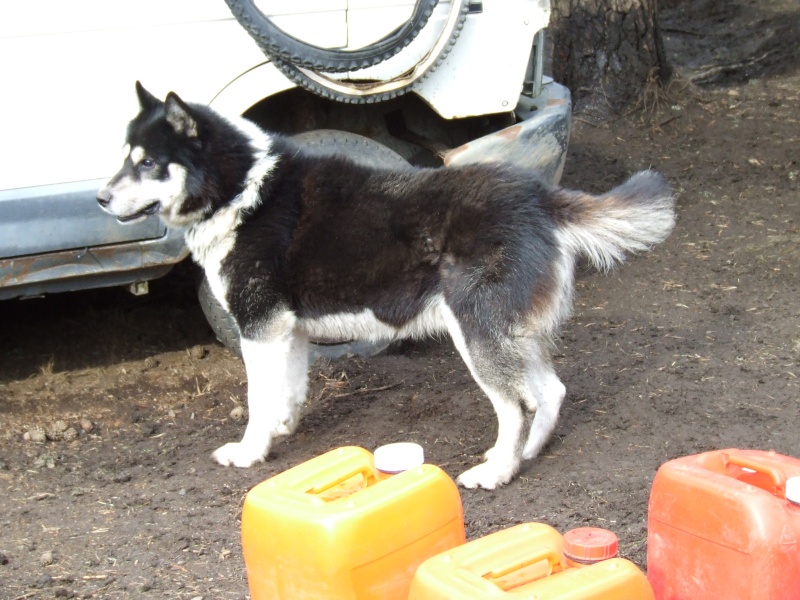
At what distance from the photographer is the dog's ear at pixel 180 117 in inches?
170

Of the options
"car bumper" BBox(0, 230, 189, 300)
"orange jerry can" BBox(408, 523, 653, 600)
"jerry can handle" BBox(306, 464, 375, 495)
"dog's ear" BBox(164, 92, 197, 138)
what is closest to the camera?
"orange jerry can" BBox(408, 523, 653, 600)

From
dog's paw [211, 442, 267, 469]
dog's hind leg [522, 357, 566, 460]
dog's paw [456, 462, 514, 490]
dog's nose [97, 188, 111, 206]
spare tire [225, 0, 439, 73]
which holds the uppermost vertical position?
spare tire [225, 0, 439, 73]

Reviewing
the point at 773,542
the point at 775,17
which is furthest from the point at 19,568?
the point at 775,17

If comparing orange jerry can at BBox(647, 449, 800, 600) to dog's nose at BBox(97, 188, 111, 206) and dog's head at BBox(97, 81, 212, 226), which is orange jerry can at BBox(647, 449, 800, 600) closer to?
dog's head at BBox(97, 81, 212, 226)

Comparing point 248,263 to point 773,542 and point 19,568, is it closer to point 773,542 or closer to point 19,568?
point 19,568

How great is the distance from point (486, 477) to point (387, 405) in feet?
3.63

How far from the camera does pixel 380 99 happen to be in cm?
518

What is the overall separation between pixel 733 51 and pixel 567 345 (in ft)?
20.5

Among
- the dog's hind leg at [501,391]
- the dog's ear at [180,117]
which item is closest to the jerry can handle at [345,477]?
the dog's hind leg at [501,391]

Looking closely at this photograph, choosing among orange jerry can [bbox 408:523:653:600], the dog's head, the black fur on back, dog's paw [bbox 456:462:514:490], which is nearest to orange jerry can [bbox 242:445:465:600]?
orange jerry can [bbox 408:523:653:600]

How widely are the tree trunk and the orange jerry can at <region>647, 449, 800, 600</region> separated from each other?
22.1 ft

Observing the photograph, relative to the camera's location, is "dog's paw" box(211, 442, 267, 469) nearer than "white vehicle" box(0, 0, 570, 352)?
Yes

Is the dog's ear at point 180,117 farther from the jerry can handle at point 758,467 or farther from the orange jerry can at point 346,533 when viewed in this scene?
the jerry can handle at point 758,467

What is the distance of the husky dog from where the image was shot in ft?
13.5
